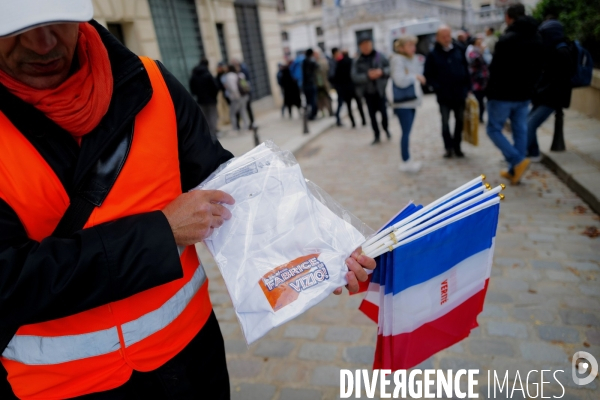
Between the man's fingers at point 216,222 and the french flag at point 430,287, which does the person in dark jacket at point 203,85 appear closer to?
the french flag at point 430,287

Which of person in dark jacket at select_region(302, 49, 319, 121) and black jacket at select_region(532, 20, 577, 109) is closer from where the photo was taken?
black jacket at select_region(532, 20, 577, 109)

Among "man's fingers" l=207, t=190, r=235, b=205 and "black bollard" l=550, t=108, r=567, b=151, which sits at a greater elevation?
"man's fingers" l=207, t=190, r=235, b=205

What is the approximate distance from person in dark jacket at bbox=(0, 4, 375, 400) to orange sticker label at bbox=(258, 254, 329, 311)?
0.36 feet

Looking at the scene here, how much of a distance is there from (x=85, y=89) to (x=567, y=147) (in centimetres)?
757

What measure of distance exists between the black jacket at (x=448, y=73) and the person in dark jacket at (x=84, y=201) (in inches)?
245

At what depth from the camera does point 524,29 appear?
5.45 meters

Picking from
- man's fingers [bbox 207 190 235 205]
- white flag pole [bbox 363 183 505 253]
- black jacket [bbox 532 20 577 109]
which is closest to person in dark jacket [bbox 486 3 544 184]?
black jacket [bbox 532 20 577 109]

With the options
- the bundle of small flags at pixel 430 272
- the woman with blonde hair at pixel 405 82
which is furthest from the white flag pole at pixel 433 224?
the woman with blonde hair at pixel 405 82

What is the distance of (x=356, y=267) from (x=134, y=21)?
11.3m

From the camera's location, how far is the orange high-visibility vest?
1.16 meters

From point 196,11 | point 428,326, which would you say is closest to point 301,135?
point 196,11

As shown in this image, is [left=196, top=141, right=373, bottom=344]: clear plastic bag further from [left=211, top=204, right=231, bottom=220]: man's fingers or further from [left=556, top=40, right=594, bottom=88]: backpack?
[left=556, top=40, right=594, bottom=88]: backpack

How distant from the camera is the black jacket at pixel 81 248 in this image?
1083 mm

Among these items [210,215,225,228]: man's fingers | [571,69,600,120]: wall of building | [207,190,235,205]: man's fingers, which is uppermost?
[207,190,235,205]: man's fingers
